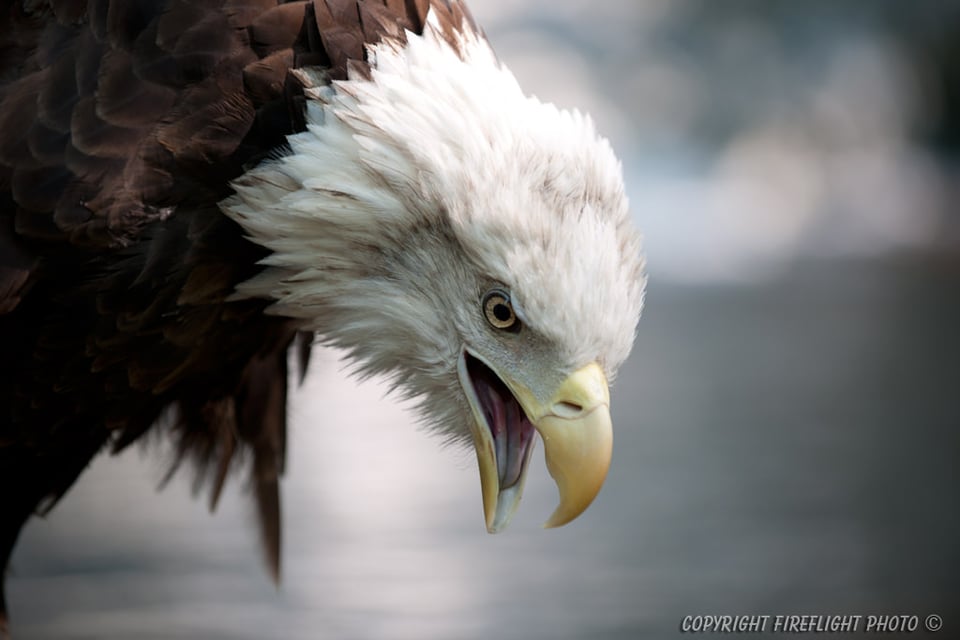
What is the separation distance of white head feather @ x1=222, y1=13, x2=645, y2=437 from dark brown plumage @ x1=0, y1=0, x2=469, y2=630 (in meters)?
0.06

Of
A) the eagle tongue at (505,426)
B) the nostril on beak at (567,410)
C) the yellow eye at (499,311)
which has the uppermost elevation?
the yellow eye at (499,311)

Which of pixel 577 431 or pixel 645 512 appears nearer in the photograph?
pixel 577 431

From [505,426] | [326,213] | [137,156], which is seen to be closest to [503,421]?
[505,426]

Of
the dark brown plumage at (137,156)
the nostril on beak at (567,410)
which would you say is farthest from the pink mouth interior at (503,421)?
the dark brown plumage at (137,156)

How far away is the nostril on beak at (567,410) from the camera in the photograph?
74.8 inches

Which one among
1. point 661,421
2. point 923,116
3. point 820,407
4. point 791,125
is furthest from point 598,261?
point 923,116

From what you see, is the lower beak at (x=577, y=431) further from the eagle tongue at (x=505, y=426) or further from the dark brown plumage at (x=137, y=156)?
the dark brown plumage at (x=137, y=156)

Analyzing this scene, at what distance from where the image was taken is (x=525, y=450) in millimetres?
2023

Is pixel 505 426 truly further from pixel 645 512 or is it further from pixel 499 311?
pixel 645 512

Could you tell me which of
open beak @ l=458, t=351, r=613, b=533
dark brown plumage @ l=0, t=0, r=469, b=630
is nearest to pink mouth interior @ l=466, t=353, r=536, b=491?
open beak @ l=458, t=351, r=613, b=533

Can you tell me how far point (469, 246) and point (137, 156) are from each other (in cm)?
54

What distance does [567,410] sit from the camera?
6.24ft

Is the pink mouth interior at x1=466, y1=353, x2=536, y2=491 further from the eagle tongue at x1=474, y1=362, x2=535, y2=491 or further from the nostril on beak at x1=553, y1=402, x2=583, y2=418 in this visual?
the nostril on beak at x1=553, y1=402, x2=583, y2=418

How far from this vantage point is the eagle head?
1895mm
